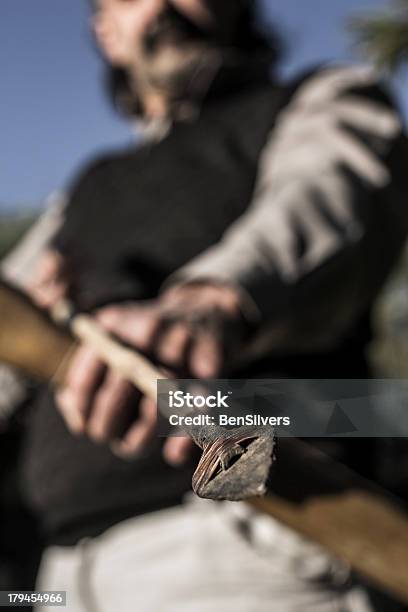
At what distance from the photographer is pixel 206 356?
1.85 ft

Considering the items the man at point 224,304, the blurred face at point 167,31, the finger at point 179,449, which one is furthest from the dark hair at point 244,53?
the finger at point 179,449

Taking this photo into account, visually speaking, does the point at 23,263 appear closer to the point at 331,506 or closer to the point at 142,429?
the point at 142,429

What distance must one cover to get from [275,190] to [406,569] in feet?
1.54

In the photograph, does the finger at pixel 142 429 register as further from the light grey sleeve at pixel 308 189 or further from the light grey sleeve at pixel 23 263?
the light grey sleeve at pixel 23 263

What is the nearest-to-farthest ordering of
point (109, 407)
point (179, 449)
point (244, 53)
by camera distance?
point (179, 449), point (109, 407), point (244, 53)

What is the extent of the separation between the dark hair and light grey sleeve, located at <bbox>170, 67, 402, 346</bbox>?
0.28 m

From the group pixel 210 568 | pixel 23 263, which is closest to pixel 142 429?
pixel 210 568

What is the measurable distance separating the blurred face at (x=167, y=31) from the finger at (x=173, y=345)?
0.72 m

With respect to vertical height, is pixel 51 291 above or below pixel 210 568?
above

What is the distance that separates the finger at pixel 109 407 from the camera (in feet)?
1.51

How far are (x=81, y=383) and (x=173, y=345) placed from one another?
0.07 m

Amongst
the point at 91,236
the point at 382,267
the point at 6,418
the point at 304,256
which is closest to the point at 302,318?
the point at 304,256

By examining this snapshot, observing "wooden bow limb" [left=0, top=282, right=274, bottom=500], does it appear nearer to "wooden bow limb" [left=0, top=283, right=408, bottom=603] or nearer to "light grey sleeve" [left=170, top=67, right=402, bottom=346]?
"wooden bow limb" [left=0, top=283, right=408, bottom=603]

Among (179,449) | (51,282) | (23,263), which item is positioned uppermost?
(179,449)
